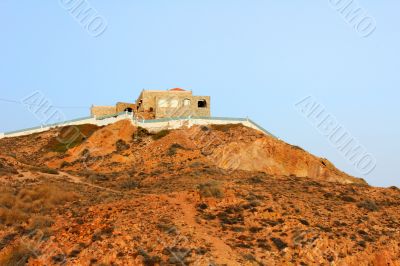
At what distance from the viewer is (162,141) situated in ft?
148

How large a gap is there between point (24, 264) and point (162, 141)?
27614 mm

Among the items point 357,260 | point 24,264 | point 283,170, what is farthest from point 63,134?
point 357,260

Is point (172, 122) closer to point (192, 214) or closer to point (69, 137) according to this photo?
point (69, 137)

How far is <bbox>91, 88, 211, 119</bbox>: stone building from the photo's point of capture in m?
54.4

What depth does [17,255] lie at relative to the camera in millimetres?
18516

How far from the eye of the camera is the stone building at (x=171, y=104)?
5444 centimetres

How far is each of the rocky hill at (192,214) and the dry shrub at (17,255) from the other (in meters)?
0.04

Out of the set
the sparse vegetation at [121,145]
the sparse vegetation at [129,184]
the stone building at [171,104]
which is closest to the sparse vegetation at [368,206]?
the sparse vegetation at [129,184]

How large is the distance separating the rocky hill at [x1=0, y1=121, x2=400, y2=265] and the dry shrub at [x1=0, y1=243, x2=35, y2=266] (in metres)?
0.04

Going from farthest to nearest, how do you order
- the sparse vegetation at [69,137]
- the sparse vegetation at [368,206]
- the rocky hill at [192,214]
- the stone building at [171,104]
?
the stone building at [171,104]
the sparse vegetation at [69,137]
the sparse vegetation at [368,206]
the rocky hill at [192,214]

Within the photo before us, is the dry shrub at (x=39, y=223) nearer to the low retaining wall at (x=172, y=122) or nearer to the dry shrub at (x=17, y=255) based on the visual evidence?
the dry shrub at (x=17, y=255)

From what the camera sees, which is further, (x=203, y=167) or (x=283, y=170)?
(x=283, y=170)

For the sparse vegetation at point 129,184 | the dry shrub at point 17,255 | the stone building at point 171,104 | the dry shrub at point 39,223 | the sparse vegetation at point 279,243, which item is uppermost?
the stone building at point 171,104

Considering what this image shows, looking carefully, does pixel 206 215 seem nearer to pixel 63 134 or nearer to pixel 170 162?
pixel 170 162
